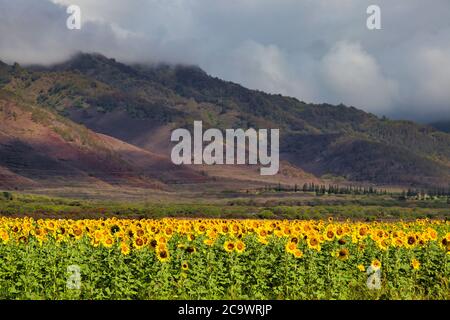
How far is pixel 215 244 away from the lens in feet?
69.3

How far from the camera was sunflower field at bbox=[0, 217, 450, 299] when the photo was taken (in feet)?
58.4

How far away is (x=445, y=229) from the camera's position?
113ft

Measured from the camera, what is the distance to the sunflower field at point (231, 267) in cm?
1781

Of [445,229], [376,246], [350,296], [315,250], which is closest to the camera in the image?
[350,296]

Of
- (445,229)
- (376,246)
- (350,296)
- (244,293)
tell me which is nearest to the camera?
(350,296)

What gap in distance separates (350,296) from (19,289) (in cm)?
793

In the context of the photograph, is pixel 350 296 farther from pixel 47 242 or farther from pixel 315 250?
pixel 47 242

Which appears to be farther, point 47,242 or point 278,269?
point 47,242

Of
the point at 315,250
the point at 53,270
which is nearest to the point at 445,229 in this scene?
the point at 315,250

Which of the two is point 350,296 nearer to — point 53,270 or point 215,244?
point 215,244

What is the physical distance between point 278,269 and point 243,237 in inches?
147

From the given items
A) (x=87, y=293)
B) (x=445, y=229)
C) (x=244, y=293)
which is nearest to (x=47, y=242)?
(x=87, y=293)

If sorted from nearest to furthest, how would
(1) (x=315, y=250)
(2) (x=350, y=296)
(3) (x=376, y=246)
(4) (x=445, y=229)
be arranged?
(2) (x=350, y=296) → (1) (x=315, y=250) → (3) (x=376, y=246) → (4) (x=445, y=229)

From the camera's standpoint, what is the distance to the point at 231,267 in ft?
61.7
